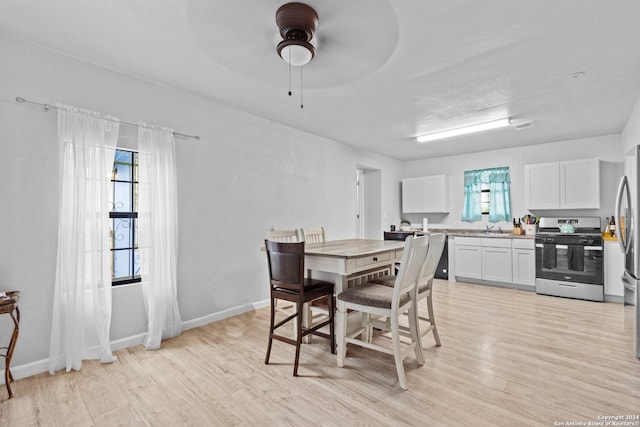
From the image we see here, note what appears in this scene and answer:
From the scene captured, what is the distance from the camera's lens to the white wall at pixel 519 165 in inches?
187

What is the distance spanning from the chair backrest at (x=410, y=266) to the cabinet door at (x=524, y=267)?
11.3 feet

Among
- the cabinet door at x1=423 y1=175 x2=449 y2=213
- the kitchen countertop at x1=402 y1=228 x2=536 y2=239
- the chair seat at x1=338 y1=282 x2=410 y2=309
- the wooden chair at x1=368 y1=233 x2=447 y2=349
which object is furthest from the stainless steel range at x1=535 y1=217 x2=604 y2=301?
the chair seat at x1=338 y1=282 x2=410 y2=309

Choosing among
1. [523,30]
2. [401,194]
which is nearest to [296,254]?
[523,30]

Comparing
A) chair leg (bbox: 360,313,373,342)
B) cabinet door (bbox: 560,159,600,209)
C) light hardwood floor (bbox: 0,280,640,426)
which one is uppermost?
cabinet door (bbox: 560,159,600,209)

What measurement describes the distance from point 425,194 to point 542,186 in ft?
6.58

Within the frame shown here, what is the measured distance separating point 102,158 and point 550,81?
13.4ft

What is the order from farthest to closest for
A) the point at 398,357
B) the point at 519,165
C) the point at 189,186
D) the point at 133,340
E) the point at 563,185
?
the point at 519,165 < the point at 563,185 < the point at 189,186 < the point at 133,340 < the point at 398,357

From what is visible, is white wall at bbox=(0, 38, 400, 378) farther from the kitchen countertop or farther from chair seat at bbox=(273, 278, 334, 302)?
the kitchen countertop

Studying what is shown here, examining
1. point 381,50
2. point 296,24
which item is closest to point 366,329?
point 381,50

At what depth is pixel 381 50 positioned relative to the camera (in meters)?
2.26

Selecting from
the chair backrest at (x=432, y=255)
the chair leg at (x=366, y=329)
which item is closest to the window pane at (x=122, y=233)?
the chair leg at (x=366, y=329)

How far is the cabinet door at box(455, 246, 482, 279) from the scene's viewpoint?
17.6 ft

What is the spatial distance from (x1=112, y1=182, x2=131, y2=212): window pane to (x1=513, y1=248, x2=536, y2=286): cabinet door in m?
5.42

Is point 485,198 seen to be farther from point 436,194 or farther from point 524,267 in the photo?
point 524,267
